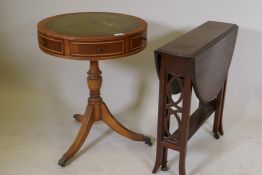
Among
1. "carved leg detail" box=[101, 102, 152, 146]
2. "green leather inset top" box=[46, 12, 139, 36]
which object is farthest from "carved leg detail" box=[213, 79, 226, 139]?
"green leather inset top" box=[46, 12, 139, 36]

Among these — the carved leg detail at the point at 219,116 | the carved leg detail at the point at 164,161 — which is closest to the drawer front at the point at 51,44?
the carved leg detail at the point at 164,161

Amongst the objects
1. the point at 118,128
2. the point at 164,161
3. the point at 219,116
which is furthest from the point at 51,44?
the point at 219,116

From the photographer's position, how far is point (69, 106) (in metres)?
2.89

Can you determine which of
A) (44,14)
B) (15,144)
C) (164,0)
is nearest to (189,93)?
(164,0)

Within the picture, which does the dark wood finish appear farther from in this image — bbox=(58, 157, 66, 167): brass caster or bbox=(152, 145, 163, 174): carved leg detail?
bbox=(58, 157, 66, 167): brass caster

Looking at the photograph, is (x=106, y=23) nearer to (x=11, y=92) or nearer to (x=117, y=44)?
(x=117, y=44)

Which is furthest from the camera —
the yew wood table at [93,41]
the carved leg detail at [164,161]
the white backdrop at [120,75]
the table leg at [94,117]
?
the white backdrop at [120,75]

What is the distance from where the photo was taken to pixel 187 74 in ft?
5.87

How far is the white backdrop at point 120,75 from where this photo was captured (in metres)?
2.53

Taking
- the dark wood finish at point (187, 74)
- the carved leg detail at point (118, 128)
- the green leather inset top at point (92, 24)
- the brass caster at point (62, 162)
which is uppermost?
the green leather inset top at point (92, 24)

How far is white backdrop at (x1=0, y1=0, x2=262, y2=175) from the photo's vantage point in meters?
2.53

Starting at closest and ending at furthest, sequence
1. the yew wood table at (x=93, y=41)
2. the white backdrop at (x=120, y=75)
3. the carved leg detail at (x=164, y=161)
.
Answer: the yew wood table at (x=93, y=41)
the carved leg detail at (x=164, y=161)
the white backdrop at (x=120, y=75)

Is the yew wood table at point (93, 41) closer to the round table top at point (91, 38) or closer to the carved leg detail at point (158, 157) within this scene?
the round table top at point (91, 38)

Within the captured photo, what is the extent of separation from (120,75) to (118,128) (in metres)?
0.61
